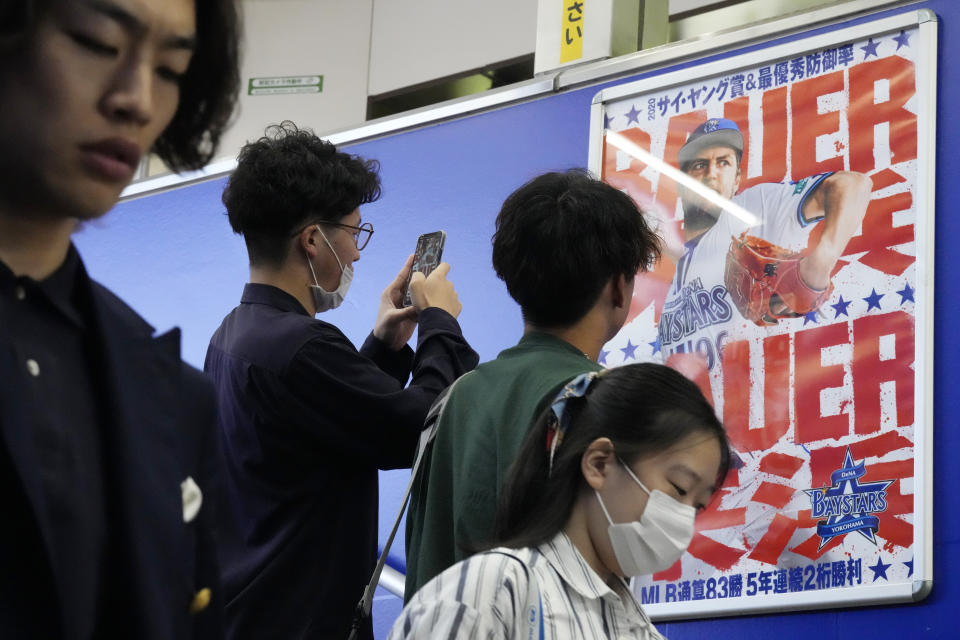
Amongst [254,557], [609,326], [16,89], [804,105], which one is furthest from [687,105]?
[16,89]

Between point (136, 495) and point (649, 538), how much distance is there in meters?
0.75

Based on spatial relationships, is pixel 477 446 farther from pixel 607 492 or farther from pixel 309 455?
pixel 309 455

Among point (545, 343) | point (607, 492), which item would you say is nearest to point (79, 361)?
point (607, 492)

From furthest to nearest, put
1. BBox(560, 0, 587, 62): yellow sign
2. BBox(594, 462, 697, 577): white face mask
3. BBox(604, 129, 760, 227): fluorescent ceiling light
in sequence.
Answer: BBox(560, 0, 587, 62): yellow sign < BBox(604, 129, 760, 227): fluorescent ceiling light < BBox(594, 462, 697, 577): white face mask

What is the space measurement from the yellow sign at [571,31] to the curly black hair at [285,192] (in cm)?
93

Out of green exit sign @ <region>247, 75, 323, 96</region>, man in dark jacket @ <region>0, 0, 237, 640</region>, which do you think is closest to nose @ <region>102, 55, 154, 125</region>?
man in dark jacket @ <region>0, 0, 237, 640</region>

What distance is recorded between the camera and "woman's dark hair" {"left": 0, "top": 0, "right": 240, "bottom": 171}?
3.19 feet

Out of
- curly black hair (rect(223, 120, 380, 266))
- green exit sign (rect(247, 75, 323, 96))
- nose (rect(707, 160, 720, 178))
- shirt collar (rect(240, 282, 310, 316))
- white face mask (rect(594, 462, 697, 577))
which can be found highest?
green exit sign (rect(247, 75, 323, 96))

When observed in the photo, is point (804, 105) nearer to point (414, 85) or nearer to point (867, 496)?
point (867, 496)

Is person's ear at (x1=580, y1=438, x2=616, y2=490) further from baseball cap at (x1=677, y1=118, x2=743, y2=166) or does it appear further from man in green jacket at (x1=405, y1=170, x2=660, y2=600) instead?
baseball cap at (x1=677, y1=118, x2=743, y2=166)

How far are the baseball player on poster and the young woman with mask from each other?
971 mm

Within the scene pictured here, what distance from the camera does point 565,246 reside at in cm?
173

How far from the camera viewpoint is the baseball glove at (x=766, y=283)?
8.16ft

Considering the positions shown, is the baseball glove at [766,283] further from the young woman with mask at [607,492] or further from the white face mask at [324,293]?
the young woman with mask at [607,492]
